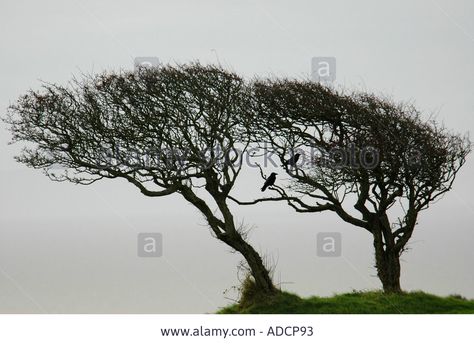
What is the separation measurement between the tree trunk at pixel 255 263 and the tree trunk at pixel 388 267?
3.82 meters

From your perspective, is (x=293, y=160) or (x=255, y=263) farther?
(x=293, y=160)

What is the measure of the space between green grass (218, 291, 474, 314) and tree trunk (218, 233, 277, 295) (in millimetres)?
426

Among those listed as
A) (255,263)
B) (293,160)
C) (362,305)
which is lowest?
(362,305)

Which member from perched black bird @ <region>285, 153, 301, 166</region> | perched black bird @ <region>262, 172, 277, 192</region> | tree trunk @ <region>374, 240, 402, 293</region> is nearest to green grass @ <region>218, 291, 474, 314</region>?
tree trunk @ <region>374, 240, 402, 293</region>

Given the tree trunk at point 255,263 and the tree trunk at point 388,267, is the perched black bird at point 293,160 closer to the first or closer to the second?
the tree trunk at point 255,263

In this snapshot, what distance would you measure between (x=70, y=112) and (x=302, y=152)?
763cm

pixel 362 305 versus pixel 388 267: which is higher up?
pixel 388 267

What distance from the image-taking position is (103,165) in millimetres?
23703

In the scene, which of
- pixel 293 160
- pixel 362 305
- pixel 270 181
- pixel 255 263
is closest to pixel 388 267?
pixel 362 305

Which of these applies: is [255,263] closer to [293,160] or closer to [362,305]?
[293,160]

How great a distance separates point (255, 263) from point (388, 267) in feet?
15.2

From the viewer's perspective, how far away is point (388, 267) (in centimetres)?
2508

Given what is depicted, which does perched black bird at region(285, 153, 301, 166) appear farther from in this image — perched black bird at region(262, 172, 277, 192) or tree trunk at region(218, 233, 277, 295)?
tree trunk at region(218, 233, 277, 295)
